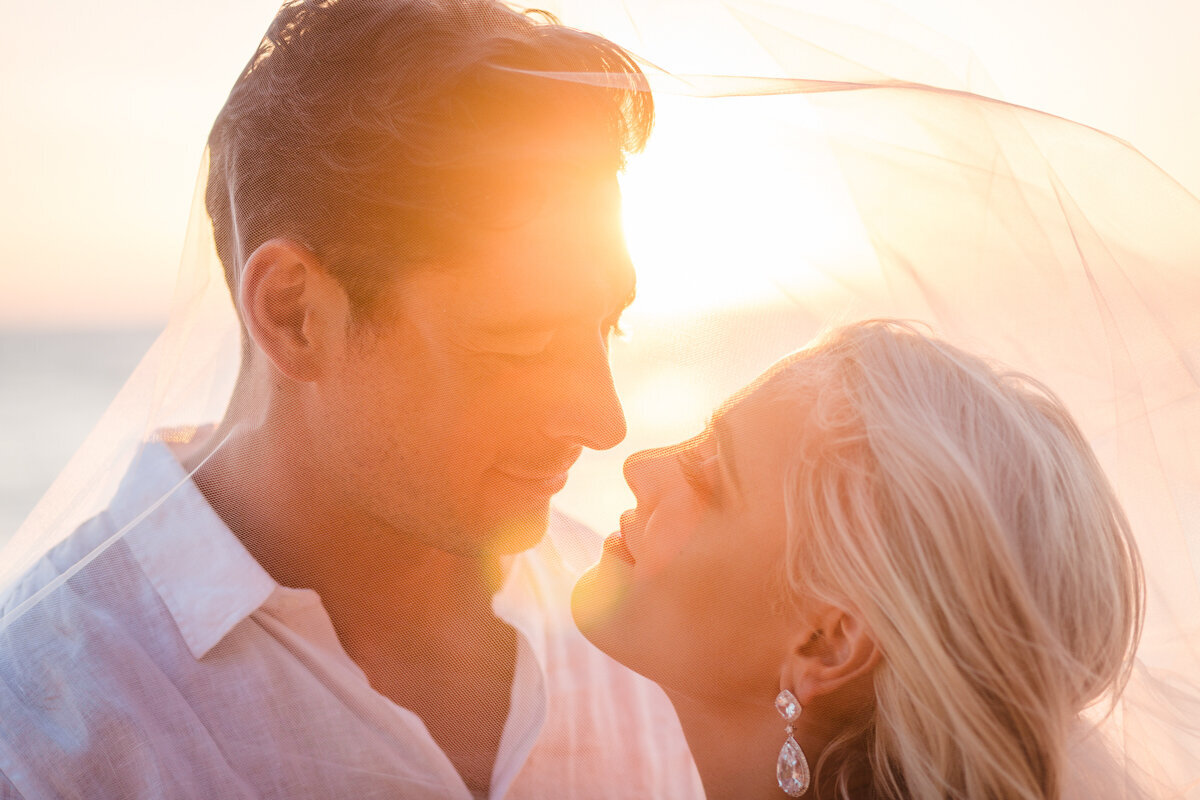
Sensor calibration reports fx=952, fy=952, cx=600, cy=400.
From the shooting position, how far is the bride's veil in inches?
54.2

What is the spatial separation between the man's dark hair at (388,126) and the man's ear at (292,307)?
0.03 meters

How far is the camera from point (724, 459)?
1460 mm

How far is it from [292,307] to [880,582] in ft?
3.54

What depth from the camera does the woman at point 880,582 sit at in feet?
4.28

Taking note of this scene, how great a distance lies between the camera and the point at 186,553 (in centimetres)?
167

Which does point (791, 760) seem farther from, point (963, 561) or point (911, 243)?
point (911, 243)

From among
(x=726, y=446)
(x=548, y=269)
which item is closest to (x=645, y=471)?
(x=726, y=446)

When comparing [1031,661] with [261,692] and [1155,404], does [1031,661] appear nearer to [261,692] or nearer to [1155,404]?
[1155,404]

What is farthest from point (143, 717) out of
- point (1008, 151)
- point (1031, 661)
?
point (1008, 151)

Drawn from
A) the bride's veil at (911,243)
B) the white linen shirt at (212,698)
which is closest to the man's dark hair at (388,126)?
the bride's veil at (911,243)

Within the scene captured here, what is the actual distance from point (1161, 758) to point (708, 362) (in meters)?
0.94

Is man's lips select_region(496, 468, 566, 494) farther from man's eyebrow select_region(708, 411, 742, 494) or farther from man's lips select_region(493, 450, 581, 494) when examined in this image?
man's eyebrow select_region(708, 411, 742, 494)

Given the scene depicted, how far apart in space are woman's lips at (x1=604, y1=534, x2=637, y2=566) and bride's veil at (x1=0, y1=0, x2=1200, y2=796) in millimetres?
130

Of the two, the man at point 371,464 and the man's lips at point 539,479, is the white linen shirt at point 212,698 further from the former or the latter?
the man's lips at point 539,479
